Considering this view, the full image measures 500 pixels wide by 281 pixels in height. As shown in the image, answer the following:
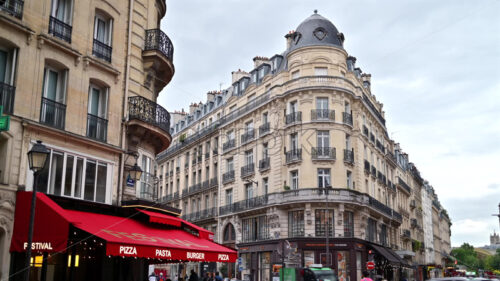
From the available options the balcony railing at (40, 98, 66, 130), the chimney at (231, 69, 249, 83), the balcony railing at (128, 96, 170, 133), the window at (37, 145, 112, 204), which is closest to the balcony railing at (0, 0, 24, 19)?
the balcony railing at (40, 98, 66, 130)

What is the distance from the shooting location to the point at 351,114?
119 feet

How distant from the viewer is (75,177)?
1302 centimetres

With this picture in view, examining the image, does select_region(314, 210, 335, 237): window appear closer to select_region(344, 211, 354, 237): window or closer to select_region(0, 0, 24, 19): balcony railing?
select_region(344, 211, 354, 237): window

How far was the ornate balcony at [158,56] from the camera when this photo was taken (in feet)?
54.4

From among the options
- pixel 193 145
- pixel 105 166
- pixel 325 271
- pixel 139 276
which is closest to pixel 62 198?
pixel 105 166

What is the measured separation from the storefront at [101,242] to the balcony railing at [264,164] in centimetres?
2043

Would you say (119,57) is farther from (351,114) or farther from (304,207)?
(351,114)

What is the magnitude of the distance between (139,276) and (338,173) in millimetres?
20376

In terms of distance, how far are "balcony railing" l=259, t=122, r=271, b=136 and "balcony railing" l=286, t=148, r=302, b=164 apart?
3029 millimetres

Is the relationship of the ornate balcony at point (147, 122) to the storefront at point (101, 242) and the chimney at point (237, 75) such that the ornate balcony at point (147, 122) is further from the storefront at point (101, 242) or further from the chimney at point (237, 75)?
the chimney at point (237, 75)

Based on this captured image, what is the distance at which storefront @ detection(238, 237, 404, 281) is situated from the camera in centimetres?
3247

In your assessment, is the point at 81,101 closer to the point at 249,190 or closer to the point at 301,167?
the point at 301,167

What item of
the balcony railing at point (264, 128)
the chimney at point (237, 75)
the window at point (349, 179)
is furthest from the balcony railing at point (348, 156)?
the chimney at point (237, 75)

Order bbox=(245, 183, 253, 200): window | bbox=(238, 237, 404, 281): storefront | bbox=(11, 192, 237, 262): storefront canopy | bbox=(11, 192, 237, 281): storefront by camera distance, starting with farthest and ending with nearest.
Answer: bbox=(245, 183, 253, 200): window → bbox=(238, 237, 404, 281): storefront → bbox=(11, 192, 237, 281): storefront → bbox=(11, 192, 237, 262): storefront canopy
